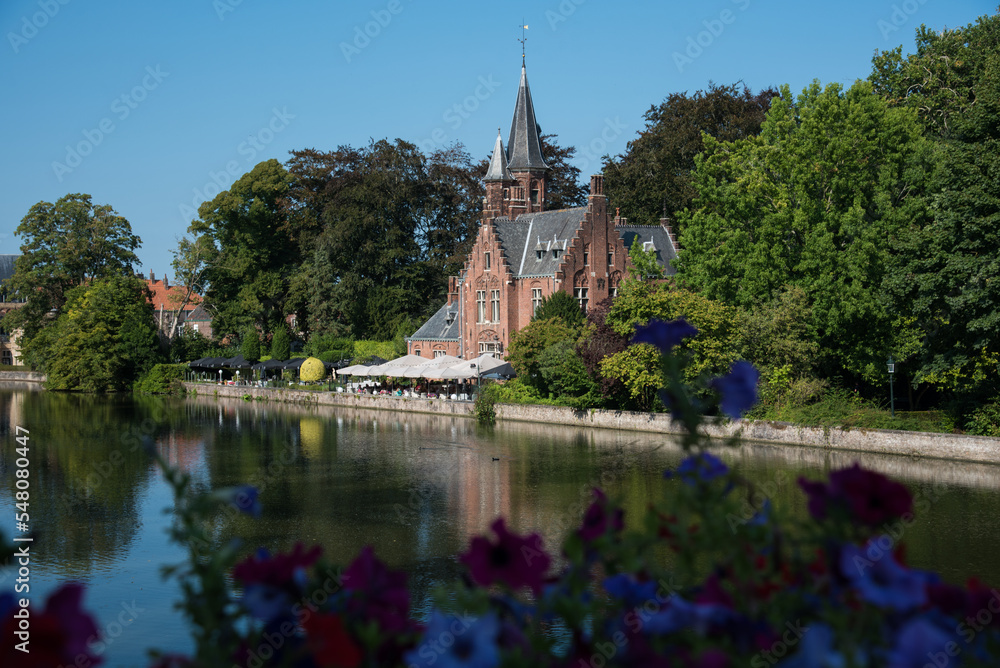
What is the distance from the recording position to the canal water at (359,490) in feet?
50.3

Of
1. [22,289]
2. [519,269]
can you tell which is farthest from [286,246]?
[519,269]

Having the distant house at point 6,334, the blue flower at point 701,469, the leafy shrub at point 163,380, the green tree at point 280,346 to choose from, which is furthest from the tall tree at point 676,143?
the distant house at point 6,334

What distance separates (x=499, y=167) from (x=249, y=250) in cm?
2274

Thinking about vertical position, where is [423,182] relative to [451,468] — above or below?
above

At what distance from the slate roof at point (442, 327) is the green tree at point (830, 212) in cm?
2142

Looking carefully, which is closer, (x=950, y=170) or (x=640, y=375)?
(x=950, y=170)

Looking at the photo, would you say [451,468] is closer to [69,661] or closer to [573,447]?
[573,447]

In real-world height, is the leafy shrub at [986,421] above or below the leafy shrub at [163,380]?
below

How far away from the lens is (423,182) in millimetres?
64062

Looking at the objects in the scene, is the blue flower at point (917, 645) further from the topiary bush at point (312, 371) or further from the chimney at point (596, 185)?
the topiary bush at point (312, 371)

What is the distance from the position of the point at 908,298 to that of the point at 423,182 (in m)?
41.7

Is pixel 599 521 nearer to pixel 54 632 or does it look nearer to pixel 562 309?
pixel 54 632

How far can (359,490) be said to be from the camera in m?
23.6

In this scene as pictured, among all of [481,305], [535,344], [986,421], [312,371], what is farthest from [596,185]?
[986,421]
